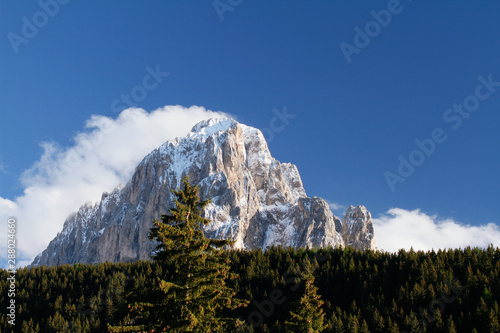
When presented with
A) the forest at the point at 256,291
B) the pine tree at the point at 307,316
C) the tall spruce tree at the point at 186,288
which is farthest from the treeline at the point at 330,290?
the tall spruce tree at the point at 186,288

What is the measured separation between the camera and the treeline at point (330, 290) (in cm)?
4819

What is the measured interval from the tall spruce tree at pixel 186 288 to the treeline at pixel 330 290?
1727cm

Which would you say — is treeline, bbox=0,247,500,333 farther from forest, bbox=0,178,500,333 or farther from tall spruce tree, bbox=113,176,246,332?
tall spruce tree, bbox=113,176,246,332

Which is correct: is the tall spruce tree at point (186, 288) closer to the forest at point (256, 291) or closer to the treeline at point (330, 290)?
the forest at point (256, 291)

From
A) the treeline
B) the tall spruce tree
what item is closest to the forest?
the tall spruce tree

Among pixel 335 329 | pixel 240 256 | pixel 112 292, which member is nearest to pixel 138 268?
pixel 112 292

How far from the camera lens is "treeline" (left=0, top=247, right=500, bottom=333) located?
48.2 m

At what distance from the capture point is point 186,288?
1936 cm

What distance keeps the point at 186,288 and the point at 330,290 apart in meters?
48.6

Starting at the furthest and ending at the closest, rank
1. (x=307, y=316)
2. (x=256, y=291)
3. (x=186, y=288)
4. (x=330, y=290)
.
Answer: (x=256, y=291) < (x=330, y=290) < (x=307, y=316) < (x=186, y=288)

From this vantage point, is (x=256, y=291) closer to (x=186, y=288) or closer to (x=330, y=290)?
(x=330, y=290)

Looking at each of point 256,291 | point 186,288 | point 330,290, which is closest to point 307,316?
point 186,288

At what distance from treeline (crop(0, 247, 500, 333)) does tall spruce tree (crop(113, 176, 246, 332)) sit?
56.7 ft

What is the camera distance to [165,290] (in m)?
18.7
